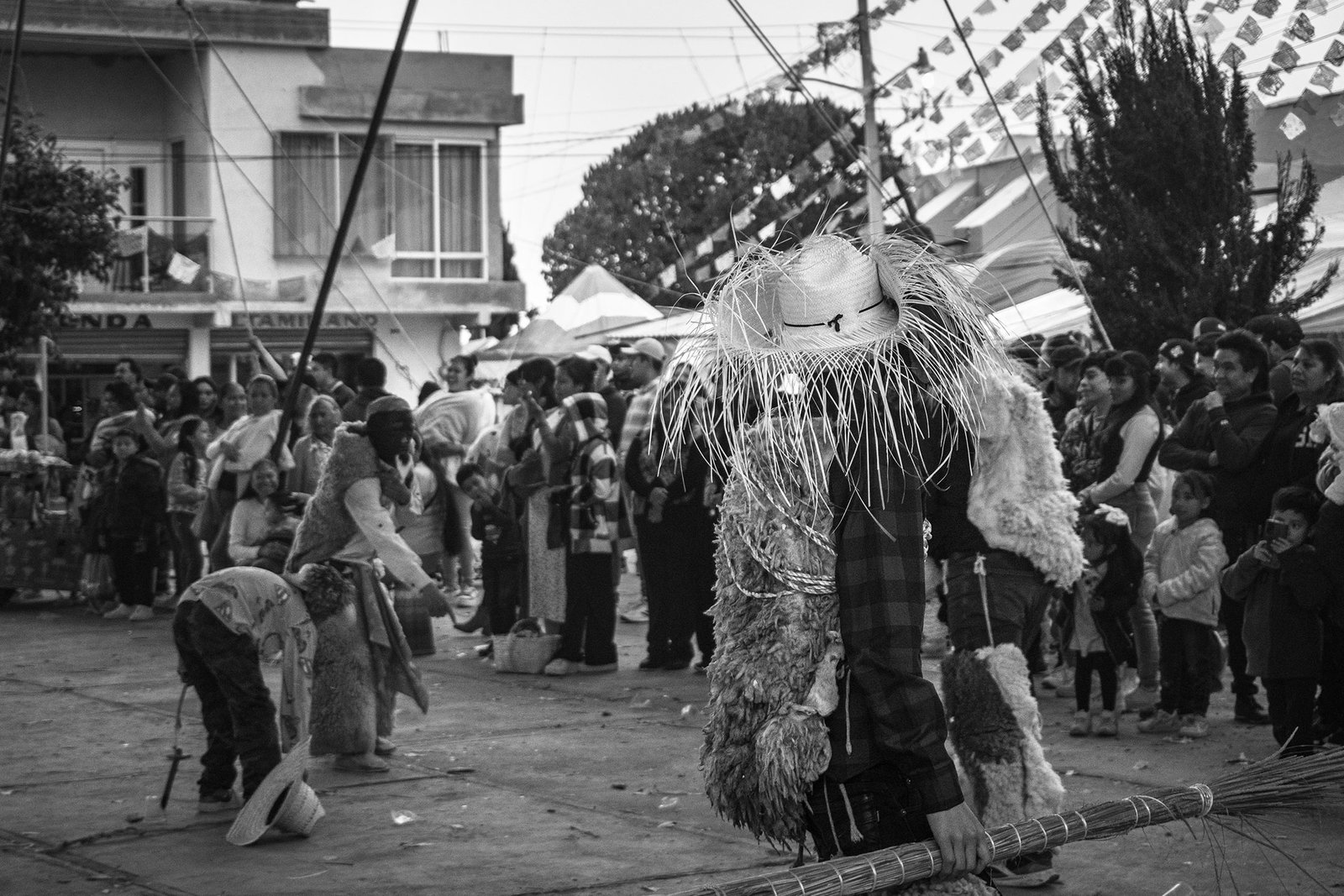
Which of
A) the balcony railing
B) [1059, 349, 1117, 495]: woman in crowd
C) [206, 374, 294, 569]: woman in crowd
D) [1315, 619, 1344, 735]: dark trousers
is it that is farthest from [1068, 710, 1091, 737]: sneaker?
the balcony railing

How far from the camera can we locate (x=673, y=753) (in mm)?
7742

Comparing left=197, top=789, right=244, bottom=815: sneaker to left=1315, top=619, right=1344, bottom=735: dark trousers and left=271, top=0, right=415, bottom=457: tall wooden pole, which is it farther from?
left=1315, top=619, right=1344, bottom=735: dark trousers

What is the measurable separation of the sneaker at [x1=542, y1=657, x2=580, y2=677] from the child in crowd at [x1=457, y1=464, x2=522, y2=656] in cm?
68

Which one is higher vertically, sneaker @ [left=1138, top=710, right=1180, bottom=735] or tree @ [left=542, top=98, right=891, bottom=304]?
tree @ [left=542, top=98, right=891, bottom=304]

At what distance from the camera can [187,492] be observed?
13.0 meters

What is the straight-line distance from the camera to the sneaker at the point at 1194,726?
7.79 meters

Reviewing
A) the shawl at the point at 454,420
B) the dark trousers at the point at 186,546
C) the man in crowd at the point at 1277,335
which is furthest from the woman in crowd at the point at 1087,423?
the dark trousers at the point at 186,546

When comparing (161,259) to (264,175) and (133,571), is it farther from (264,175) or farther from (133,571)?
(133,571)

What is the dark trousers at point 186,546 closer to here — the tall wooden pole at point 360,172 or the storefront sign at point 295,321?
the tall wooden pole at point 360,172

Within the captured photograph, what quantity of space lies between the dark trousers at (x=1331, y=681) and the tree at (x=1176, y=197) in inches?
290

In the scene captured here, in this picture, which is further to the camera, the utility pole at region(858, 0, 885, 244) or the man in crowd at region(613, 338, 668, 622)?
the utility pole at region(858, 0, 885, 244)

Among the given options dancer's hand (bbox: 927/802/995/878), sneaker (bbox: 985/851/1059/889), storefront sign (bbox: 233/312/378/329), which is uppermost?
storefront sign (bbox: 233/312/378/329)

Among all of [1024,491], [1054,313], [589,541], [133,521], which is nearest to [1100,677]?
[1024,491]

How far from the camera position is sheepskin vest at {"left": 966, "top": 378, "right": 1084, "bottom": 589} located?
5684mm
